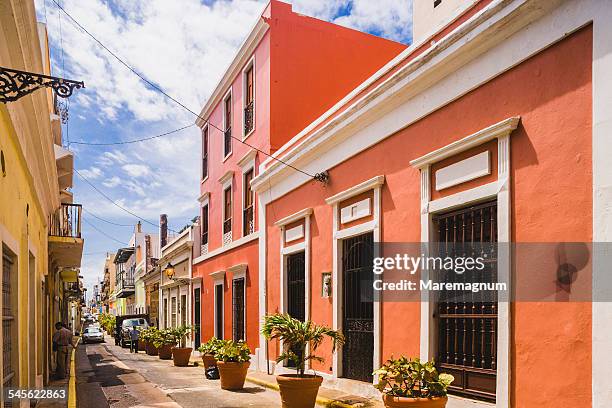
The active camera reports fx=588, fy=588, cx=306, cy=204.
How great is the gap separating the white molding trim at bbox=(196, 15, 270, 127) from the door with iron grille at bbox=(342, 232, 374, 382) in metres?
6.83

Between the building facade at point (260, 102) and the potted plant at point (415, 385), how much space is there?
8588 mm

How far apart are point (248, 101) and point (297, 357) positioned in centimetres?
943

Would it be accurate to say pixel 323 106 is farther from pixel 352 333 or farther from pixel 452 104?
pixel 452 104

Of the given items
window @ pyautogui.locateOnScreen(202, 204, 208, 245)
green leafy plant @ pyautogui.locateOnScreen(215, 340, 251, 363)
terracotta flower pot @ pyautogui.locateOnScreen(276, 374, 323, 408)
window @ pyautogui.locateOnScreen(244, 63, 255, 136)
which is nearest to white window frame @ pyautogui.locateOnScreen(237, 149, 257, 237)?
window @ pyautogui.locateOnScreen(244, 63, 255, 136)

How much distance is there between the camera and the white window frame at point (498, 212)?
5.99 meters

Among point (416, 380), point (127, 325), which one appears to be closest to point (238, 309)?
point (416, 380)

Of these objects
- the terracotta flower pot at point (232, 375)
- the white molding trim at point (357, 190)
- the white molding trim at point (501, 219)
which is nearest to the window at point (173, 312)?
the terracotta flower pot at point (232, 375)

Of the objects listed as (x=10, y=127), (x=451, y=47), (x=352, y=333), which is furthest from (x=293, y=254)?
(x=10, y=127)

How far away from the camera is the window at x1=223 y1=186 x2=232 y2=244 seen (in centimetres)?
1839

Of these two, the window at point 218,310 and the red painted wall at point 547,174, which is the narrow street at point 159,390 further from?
the red painted wall at point 547,174

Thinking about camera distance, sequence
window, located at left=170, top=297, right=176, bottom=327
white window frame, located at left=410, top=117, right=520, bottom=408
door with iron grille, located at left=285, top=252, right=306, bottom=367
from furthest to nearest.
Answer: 1. window, located at left=170, top=297, right=176, bottom=327
2. door with iron grille, located at left=285, top=252, right=306, bottom=367
3. white window frame, located at left=410, top=117, right=520, bottom=408

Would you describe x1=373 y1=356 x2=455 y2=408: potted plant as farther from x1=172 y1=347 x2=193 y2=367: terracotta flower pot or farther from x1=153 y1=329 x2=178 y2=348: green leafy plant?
x1=153 y1=329 x2=178 y2=348: green leafy plant

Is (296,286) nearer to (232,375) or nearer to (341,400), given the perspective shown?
(232,375)

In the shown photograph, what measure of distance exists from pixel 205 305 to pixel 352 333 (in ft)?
38.3
